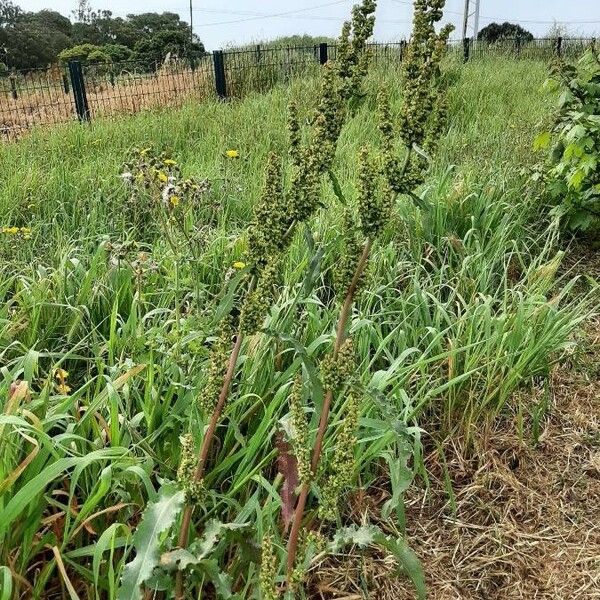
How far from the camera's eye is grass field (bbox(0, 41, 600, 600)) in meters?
1.53

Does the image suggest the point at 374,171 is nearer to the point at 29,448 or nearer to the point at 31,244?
the point at 29,448

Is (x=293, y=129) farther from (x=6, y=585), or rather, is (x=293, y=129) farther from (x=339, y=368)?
(x=6, y=585)

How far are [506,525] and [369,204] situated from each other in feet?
4.30

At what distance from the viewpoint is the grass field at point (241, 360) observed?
1.53m

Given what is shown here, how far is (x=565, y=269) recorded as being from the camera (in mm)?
3727

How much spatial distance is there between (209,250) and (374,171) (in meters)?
1.93

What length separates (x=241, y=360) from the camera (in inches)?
80.9

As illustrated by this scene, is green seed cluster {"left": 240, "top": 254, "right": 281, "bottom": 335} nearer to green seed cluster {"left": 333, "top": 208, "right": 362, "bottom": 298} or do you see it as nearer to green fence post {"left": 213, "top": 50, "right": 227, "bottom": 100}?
green seed cluster {"left": 333, "top": 208, "right": 362, "bottom": 298}

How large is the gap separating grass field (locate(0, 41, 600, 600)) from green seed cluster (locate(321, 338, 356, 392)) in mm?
65

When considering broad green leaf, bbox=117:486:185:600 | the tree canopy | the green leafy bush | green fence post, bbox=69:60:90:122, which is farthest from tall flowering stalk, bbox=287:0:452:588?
the tree canopy

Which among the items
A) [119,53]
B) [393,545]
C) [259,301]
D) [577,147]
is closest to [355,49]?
[259,301]

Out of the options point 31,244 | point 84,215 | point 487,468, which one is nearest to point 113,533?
point 487,468

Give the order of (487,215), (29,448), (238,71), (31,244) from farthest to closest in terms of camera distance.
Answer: (238,71), (487,215), (31,244), (29,448)

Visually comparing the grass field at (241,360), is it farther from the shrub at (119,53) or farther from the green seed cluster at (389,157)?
the shrub at (119,53)
